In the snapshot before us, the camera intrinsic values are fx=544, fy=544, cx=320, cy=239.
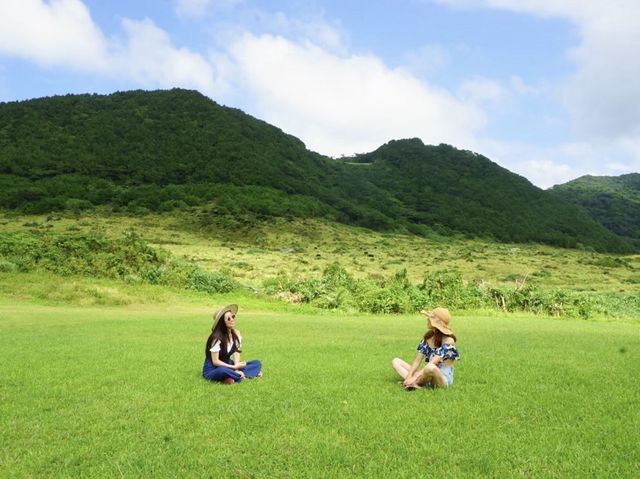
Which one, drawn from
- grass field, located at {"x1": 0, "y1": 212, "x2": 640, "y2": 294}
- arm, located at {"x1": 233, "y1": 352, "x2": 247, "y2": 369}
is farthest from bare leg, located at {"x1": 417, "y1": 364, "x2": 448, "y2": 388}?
grass field, located at {"x1": 0, "y1": 212, "x2": 640, "y2": 294}

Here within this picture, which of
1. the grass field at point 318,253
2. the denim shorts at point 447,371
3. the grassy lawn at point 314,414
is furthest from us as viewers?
the grass field at point 318,253

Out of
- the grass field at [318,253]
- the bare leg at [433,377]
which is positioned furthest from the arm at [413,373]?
the grass field at [318,253]

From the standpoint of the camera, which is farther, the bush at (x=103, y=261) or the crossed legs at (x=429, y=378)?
the bush at (x=103, y=261)

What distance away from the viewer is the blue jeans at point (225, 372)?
1105cm

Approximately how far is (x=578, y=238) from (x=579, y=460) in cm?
14294

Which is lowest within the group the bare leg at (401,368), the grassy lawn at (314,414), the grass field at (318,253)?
the grassy lawn at (314,414)

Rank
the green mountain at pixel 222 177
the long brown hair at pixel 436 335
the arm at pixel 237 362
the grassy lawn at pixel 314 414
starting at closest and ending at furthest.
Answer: the grassy lawn at pixel 314 414 → the long brown hair at pixel 436 335 → the arm at pixel 237 362 → the green mountain at pixel 222 177

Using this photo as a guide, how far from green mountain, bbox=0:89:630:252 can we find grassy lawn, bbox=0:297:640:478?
3392 inches

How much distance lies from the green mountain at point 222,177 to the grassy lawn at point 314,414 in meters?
86.2

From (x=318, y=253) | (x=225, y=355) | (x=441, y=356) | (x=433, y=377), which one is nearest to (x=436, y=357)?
(x=441, y=356)

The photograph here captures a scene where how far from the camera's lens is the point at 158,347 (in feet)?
50.7

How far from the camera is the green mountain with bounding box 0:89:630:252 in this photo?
108 metres

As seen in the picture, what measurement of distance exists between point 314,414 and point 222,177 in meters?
120

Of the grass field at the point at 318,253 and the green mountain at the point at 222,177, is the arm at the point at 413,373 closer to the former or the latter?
the grass field at the point at 318,253
